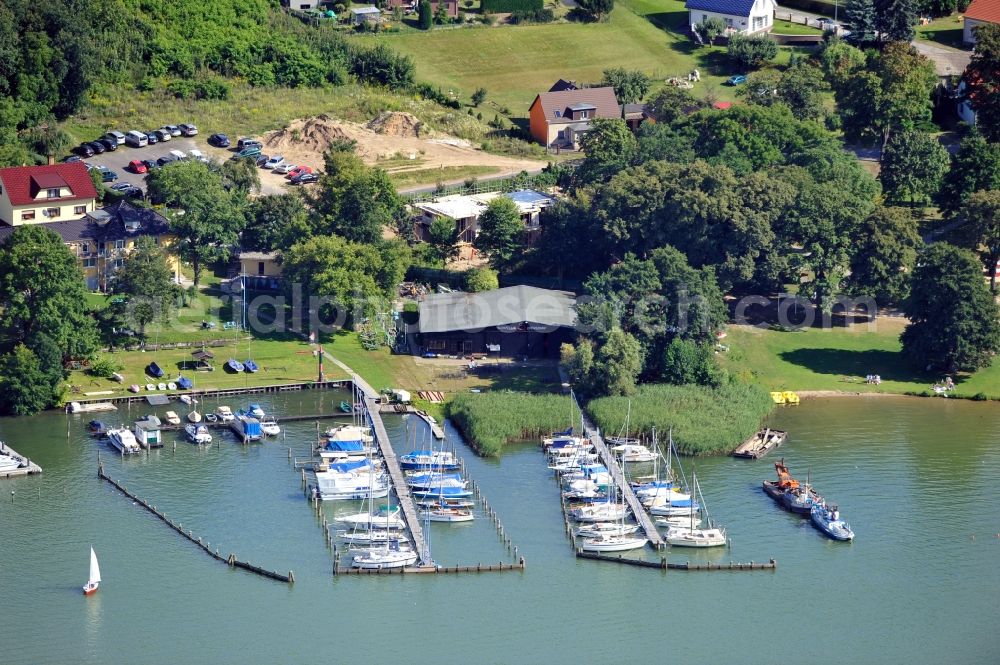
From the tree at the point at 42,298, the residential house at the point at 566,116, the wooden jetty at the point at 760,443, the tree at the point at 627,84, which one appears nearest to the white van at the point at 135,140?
the tree at the point at 42,298

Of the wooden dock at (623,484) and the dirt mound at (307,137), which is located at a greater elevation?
the dirt mound at (307,137)

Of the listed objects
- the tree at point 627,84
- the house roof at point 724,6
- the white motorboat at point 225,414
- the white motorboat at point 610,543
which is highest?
the house roof at point 724,6

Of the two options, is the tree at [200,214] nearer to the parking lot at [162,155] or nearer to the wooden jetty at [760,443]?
the parking lot at [162,155]

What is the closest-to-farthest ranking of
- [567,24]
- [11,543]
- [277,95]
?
[11,543]
[277,95]
[567,24]

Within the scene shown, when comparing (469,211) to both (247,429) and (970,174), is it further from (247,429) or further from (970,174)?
(970,174)

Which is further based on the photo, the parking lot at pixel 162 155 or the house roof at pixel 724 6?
the house roof at pixel 724 6

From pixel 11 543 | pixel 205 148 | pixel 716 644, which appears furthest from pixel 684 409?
pixel 205 148

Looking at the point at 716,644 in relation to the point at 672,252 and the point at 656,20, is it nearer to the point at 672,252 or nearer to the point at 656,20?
the point at 672,252
